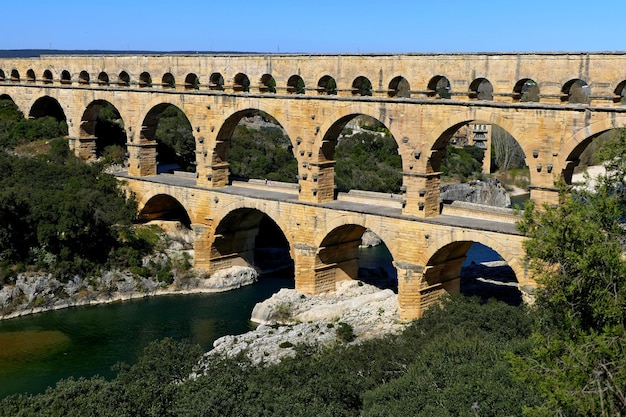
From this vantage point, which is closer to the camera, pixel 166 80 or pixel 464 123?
pixel 464 123

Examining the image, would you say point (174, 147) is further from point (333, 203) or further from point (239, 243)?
point (333, 203)

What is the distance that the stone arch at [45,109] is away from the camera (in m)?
44.8

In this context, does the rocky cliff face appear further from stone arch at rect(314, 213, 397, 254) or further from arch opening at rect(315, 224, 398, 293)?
stone arch at rect(314, 213, 397, 254)

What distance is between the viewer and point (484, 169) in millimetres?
60062

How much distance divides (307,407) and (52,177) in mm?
23654

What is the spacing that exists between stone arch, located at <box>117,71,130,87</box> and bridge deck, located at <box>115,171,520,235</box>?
164 inches

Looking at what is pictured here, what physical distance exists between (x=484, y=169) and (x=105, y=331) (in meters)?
38.3

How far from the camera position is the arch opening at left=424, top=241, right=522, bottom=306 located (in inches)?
1032

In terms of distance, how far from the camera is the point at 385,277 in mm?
32312

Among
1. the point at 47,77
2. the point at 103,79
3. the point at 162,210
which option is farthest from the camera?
the point at 47,77

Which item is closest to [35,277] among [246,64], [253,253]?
[253,253]

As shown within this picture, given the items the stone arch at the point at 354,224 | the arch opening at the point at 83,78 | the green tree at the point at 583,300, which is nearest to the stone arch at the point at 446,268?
the stone arch at the point at 354,224

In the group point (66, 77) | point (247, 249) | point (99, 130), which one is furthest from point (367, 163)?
point (66, 77)

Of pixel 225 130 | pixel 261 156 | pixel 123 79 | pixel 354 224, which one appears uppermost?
pixel 123 79
